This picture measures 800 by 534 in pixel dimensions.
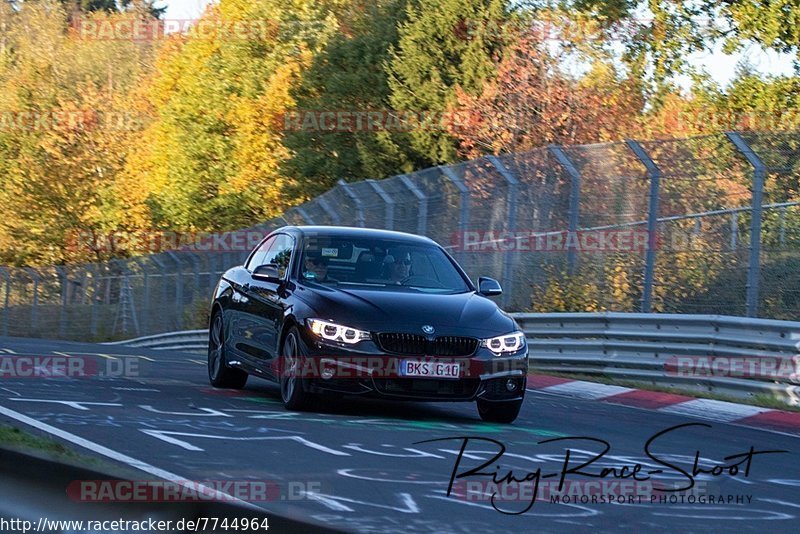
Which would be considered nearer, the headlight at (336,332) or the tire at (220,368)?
the headlight at (336,332)

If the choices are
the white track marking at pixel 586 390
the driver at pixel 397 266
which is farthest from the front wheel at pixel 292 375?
the white track marking at pixel 586 390

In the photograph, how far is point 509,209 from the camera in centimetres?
1956

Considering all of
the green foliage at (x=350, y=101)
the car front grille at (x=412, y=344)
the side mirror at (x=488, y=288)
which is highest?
the green foliage at (x=350, y=101)

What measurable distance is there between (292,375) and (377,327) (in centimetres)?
89

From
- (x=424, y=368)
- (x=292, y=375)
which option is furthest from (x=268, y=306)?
(x=424, y=368)

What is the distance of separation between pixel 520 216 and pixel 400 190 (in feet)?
10.2

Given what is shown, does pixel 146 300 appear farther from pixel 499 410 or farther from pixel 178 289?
pixel 499 410

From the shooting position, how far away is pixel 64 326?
4909 centimetres

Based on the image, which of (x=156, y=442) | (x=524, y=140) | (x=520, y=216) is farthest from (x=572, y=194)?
(x=524, y=140)

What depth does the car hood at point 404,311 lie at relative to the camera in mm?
10930

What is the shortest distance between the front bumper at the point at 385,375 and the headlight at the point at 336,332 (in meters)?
0.05

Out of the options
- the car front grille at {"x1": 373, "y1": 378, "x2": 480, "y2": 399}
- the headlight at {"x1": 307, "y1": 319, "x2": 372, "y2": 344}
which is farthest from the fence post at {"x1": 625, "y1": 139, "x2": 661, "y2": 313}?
the headlight at {"x1": 307, "y1": 319, "x2": 372, "y2": 344}

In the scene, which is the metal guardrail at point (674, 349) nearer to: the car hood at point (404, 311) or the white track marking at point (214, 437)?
the car hood at point (404, 311)

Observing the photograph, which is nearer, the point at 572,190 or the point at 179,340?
the point at 572,190
